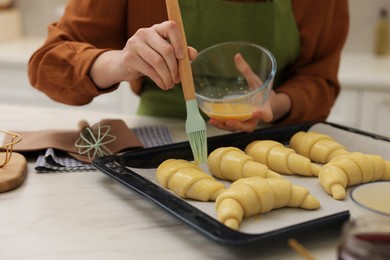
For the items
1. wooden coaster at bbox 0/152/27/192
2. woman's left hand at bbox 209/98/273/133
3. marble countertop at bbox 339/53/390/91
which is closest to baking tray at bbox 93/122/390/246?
woman's left hand at bbox 209/98/273/133

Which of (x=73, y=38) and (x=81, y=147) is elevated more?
(x=73, y=38)

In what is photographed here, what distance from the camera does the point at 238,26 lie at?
139cm

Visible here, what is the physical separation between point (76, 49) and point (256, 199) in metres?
0.59

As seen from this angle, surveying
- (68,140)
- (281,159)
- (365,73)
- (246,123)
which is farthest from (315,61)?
(365,73)

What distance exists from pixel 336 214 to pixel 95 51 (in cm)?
61

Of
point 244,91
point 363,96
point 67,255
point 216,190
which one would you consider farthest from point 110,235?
point 363,96

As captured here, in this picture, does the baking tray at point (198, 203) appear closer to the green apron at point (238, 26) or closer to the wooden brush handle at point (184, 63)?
the wooden brush handle at point (184, 63)

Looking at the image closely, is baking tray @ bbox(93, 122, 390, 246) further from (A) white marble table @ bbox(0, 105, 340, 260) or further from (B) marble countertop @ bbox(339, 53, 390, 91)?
(B) marble countertop @ bbox(339, 53, 390, 91)

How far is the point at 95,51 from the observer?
1198 mm

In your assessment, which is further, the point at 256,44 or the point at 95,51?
the point at 256,44

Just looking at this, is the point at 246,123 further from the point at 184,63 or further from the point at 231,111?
the point at 184,63

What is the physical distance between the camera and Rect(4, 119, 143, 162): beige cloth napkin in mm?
1113

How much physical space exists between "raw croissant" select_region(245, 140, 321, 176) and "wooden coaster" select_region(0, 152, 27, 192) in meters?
0.39

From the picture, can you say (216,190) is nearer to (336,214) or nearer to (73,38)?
(336,214)
